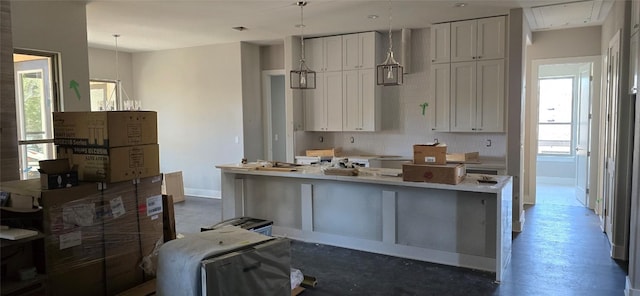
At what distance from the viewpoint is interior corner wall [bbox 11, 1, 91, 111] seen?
429 centimetres

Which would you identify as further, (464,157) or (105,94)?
(105,94)

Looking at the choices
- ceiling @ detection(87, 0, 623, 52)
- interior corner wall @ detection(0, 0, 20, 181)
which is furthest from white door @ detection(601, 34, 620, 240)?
interior corner wall @ detection(0, 0, 20, 181)

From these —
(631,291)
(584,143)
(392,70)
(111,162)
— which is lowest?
(631,291)

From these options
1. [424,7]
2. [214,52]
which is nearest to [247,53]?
[214,52]

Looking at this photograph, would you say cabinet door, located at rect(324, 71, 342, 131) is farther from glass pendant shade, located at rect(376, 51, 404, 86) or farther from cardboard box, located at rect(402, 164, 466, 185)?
cardboard box, located at rect(402, 164, 466, 185)

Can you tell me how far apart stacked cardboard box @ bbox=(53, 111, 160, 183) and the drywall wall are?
4.95 meters

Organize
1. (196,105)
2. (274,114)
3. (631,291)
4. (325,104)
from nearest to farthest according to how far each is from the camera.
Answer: (631,291)
(325,104)
(196,105)
(274,114)

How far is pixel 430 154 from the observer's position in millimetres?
3900

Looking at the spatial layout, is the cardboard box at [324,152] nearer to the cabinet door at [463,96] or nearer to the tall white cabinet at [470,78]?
the tall white cabinet at [470,78]

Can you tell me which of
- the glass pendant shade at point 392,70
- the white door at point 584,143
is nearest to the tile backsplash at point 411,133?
the white door at point 584,143

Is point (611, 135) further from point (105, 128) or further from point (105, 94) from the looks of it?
point (105, 94)

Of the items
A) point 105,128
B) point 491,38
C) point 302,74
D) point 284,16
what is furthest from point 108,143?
point 491,38

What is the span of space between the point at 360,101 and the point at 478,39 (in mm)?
1914

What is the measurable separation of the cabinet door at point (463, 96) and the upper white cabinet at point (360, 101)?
Answer: 118cm
